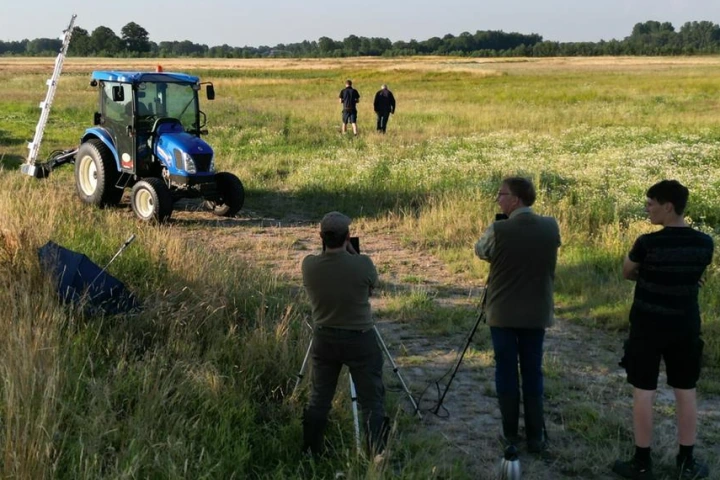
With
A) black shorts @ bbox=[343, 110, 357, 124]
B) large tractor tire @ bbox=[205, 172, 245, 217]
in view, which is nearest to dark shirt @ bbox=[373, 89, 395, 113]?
black shorts @ bbox=[343, 110, 357, 124]

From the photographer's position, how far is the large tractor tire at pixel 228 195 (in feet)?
39.2

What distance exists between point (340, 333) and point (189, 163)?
7452mm

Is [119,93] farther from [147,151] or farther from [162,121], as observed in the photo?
[147,151]

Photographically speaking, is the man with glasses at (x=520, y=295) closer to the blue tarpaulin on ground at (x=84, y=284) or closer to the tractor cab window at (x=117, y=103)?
the blue tarpaulin on ground at (x=84, y=284)

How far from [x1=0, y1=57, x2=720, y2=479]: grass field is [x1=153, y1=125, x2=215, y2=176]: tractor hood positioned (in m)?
0.90

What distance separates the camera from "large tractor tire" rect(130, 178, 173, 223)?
1096 centimetres

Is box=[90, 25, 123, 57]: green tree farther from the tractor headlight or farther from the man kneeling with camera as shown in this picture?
the man kneeling with camera

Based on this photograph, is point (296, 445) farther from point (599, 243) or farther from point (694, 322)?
point (599, 243)

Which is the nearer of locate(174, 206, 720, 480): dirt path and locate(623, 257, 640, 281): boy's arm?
locate(623, 257, 640, 281): boy's arm

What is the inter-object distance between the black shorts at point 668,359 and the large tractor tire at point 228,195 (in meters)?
8.33

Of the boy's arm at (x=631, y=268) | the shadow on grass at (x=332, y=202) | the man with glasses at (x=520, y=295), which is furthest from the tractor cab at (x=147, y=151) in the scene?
the boy's arm at (x=631, y=268)

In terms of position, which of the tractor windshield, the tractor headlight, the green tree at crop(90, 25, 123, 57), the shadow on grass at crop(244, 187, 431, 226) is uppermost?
the green tree at crop(90, 25, 123, 57)

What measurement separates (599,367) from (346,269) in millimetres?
3065

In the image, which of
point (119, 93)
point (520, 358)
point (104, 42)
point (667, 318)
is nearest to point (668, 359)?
point (667, 318)
